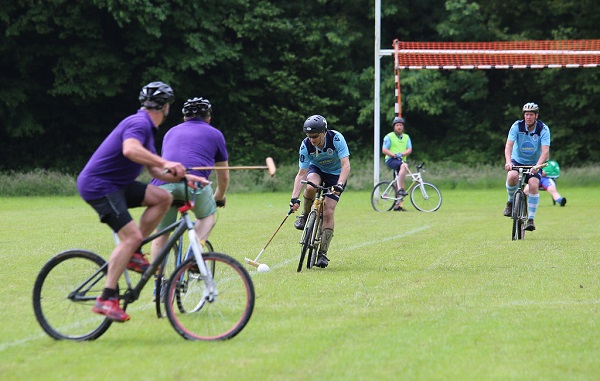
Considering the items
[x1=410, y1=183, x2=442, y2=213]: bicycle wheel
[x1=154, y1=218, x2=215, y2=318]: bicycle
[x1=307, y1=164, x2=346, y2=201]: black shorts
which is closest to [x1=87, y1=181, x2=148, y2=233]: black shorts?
[x1=154, y1=218, x2=215, y2=318]: bicycle

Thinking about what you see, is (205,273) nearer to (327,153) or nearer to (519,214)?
(327,153)

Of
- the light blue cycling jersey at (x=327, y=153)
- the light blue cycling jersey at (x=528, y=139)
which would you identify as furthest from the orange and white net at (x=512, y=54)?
the light blue cycling jersey at (x=327, y=153)

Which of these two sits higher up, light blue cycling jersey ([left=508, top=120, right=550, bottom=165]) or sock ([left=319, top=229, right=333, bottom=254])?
light blue cycling jersey ([left=508, top=120, right=550, bottom=165])

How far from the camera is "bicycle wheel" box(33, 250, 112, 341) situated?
7.74m

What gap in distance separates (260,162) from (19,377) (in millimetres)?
38597

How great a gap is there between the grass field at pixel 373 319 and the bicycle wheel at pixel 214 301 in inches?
4.9

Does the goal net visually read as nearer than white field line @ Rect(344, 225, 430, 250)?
No

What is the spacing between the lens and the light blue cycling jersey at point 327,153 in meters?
12.5

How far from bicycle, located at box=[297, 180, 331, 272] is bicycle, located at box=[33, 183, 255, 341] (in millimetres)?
4500

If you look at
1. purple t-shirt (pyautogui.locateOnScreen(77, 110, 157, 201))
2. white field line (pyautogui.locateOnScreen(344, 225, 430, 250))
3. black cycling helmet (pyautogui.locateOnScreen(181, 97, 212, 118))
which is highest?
black cycling helmet (pyautogui.locateOnScreen(181, 97, 212, 118))

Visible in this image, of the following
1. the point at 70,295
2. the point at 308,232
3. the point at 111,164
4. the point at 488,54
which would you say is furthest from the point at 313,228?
the point at 488,54

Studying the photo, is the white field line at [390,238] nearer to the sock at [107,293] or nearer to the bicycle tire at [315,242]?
the bicycle tire at [315,242]

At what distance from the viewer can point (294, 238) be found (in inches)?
669

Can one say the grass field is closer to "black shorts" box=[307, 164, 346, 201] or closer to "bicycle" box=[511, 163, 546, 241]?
"bicycle" box=[511, 163, 546, 241]
